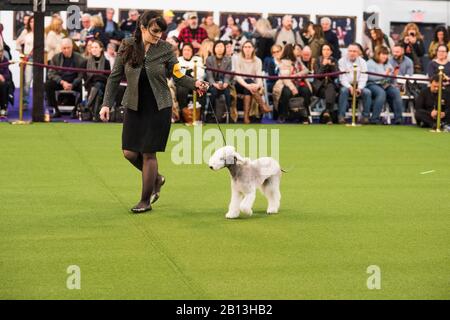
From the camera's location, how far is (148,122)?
9.06 meters

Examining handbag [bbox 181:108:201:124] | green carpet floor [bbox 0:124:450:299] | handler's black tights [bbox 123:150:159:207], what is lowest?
green carpet floor [bbox 0:124:450:299]

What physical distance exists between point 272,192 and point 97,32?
39.6 ft

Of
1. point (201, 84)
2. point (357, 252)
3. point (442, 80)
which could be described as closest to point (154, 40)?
point (201, 84)

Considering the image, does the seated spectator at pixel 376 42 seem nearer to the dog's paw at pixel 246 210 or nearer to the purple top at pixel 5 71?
the purple top at pixel 5 71

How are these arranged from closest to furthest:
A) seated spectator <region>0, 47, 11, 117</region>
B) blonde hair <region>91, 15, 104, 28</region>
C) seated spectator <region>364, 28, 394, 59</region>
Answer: seated spectator <region>0, 47, 11, 117</region>, seated spectator <region>364, 28, 394, 59</region>, blonde hair <region>91, 15, 104, 28</region>

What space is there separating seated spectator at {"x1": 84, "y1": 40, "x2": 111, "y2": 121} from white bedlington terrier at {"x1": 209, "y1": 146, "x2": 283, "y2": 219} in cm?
942

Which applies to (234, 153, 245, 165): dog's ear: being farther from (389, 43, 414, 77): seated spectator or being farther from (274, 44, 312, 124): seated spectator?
(389, 43, 414, 77): seated spectator

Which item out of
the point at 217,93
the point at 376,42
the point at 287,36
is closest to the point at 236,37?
the point at 287,36

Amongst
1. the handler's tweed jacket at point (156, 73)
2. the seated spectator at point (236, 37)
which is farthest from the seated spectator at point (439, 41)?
the handler's tweed jacket at point (156, 73)

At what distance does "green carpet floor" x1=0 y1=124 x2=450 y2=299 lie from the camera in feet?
21.5

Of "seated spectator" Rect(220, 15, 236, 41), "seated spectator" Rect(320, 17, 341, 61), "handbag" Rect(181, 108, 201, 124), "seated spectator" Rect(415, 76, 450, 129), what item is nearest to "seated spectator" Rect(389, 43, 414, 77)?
"seated spectator" Rect(320, 17, 341, 61)

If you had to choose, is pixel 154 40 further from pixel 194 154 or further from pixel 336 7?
Answer: pixel 336 7

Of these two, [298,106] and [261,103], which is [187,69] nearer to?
[261,103]

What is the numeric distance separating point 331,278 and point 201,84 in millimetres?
2705
